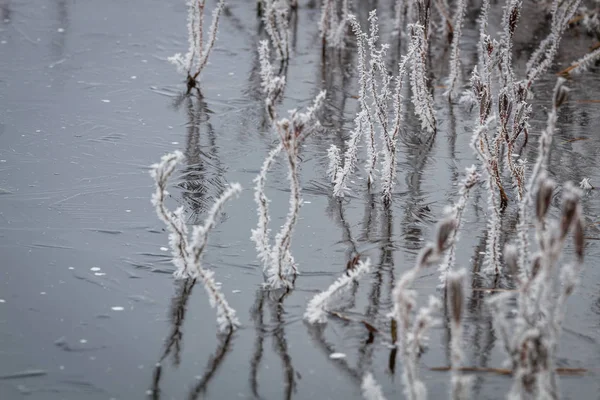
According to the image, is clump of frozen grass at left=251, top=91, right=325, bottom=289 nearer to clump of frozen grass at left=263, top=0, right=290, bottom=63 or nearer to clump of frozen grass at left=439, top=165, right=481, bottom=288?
clump of frozen grass at left=439, top=165, right=481, bottom=288

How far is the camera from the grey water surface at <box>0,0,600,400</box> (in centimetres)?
303

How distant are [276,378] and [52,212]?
187 cm

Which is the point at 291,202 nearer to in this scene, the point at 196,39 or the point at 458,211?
the point at 458,211

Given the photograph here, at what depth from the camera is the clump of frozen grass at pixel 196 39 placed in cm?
585

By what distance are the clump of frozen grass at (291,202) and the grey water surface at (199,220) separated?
0.10 m

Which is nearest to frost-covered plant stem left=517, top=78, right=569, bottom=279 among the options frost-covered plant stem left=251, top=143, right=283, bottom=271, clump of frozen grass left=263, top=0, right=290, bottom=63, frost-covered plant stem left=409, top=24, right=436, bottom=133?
frost-covered plant stem left=251, top=143, right=283, bottom=271

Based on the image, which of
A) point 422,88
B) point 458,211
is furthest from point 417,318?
point 422,88

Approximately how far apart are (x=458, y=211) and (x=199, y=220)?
147 cm

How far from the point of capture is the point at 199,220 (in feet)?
13.9

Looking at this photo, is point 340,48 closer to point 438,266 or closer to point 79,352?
point 438,266

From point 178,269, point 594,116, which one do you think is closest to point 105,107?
point 178,269

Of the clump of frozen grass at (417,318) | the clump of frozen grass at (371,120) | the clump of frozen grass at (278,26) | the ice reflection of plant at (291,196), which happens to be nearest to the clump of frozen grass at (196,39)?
the clump of frozen grass at (278,26)

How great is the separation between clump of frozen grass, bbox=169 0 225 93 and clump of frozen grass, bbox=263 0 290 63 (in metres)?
0.51

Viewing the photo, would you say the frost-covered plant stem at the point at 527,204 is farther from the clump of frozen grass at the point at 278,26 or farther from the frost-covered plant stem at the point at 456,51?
the clump of frozen grass at the point at 278,26
